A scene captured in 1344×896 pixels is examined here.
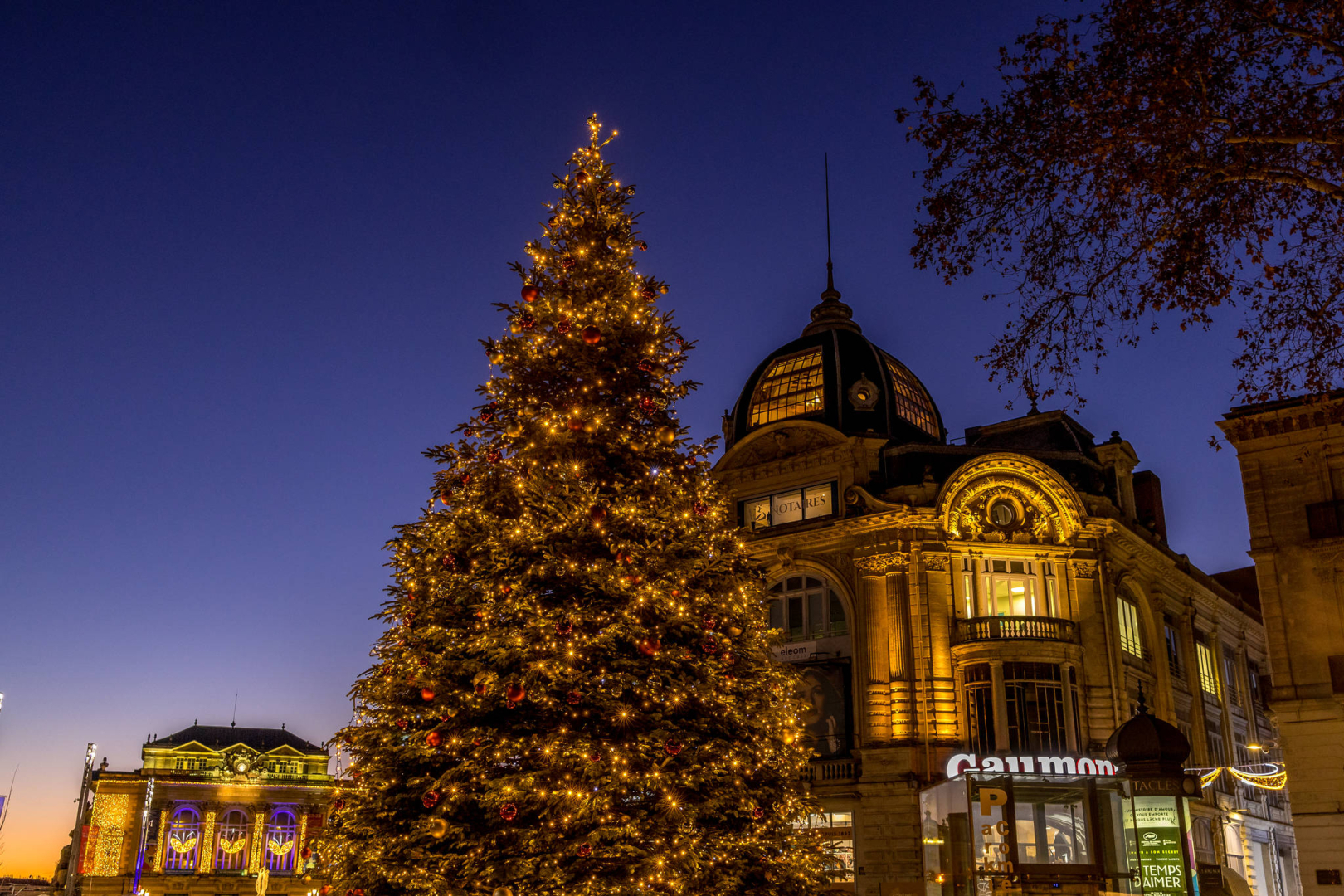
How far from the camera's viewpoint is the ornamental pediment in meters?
35.1

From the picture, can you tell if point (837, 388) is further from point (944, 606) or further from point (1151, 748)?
point (1151, 748)

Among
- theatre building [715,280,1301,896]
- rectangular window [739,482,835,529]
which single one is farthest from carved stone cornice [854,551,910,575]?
rectangular window [739,482,835,529]

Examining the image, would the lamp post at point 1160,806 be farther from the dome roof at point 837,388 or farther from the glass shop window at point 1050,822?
the dome roof at point 837,388

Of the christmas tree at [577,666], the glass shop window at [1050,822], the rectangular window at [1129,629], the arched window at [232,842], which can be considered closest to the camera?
the christmas tree at [577,666]

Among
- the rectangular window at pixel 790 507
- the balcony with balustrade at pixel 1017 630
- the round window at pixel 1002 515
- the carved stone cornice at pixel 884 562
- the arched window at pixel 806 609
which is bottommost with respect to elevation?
the balcony with balustrade at pixel 1017 630

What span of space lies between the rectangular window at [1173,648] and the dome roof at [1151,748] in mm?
23571

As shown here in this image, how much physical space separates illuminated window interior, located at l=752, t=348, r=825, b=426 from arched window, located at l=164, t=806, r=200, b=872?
57979mm

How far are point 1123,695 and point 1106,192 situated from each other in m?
27.1

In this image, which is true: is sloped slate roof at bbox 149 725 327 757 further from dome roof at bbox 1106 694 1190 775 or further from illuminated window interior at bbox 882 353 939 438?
dome roof at bbox 1106 694 1190 775

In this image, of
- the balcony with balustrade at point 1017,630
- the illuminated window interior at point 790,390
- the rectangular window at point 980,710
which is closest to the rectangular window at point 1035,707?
the rectangular window at point 980,710

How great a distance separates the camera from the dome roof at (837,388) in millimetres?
39625

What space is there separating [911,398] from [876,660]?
12.1 m

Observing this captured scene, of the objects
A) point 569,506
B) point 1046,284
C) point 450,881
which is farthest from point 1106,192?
point 450,881

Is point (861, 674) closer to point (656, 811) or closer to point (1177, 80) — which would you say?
point (656, 811)
